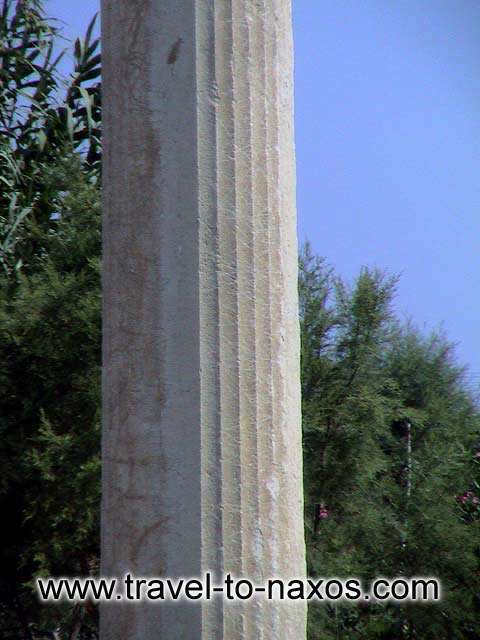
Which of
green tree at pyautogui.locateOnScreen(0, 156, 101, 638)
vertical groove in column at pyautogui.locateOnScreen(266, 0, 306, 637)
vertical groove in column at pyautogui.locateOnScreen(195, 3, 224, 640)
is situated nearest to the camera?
vertical groove in column at pyautogui.locateOnScreen(195, 3, 224, 640)

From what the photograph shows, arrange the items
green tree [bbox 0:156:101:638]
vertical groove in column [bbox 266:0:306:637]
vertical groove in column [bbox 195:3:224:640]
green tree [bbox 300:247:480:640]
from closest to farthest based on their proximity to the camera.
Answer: vertical groove in column [bbox 195:3:224:640] → vertical groove in column [bbox 266:0:306:637] → green tree [bbox 0:156:101:638] → green tree [bbox 300:247:480:640]

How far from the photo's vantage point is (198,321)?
2.22m

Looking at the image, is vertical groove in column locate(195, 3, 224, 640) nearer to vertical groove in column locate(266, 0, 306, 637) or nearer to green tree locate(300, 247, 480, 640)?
vertical groove in column locate(266, 0, 306, 637)

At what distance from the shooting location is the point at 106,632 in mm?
2303

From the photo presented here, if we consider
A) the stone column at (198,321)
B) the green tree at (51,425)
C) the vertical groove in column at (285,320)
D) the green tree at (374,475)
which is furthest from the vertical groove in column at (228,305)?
the green tree at (374,475)

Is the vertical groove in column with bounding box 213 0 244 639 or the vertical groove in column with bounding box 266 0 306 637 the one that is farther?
the vertical groove in column with bounding box 266 0 306 637

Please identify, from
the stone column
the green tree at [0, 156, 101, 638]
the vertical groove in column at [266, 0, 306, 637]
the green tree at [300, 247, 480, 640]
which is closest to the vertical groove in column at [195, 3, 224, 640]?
the stone column

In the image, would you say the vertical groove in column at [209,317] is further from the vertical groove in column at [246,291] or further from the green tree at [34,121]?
the green tree at [34,121]

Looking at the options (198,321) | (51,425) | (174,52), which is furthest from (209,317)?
(51,425)

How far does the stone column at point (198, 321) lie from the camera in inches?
86.0

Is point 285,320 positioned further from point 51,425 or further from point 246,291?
point 51,425

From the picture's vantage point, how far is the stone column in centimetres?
218

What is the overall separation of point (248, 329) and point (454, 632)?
16.6 feet

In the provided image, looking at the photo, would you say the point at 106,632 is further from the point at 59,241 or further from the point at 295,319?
the point at 59,241
